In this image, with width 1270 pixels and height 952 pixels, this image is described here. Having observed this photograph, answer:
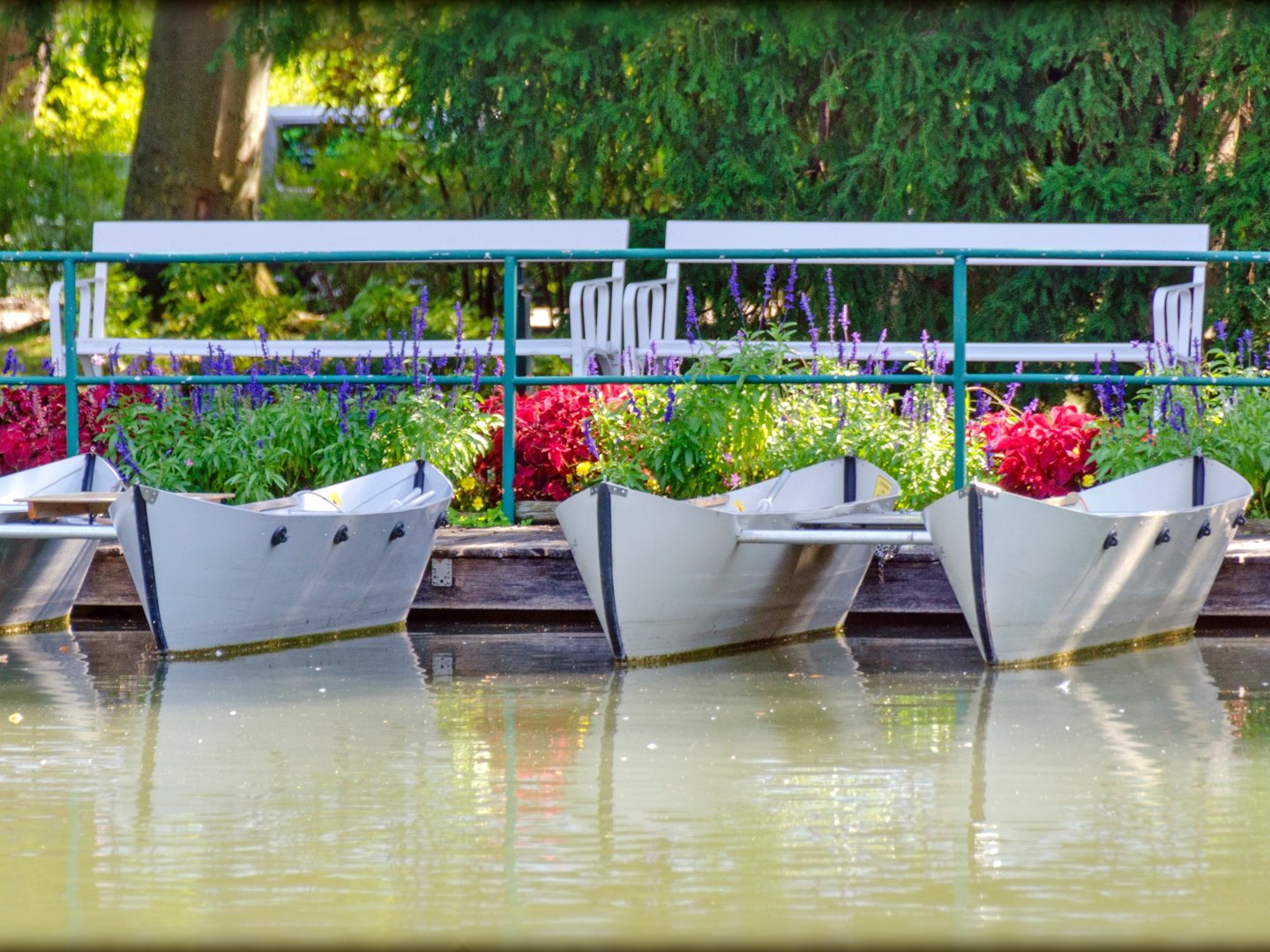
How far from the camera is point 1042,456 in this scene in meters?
8.68

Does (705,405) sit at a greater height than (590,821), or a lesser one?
greater

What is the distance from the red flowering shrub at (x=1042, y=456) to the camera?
8.64 meters

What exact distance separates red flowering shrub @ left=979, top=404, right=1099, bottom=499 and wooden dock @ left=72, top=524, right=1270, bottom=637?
0.84 metres

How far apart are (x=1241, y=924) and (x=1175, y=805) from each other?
3.51ft

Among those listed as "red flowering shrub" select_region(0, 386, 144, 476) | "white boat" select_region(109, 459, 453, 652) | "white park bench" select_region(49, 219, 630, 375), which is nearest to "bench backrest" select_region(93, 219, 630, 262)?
"white park bench" select_region(49, 219, 630, 375)

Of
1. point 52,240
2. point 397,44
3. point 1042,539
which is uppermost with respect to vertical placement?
point 397,44

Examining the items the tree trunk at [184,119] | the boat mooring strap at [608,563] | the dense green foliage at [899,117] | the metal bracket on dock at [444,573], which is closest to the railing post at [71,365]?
the metal bracket on dock at [444,573]

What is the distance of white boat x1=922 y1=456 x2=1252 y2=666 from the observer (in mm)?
6594

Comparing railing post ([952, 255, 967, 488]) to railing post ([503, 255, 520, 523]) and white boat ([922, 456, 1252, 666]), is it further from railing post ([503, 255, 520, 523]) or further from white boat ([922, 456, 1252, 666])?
railing post ([503, 255, 520, 523])

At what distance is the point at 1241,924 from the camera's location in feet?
12.4

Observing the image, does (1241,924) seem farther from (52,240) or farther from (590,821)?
(52,240)

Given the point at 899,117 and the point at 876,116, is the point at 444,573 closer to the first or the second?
the point at 899,117

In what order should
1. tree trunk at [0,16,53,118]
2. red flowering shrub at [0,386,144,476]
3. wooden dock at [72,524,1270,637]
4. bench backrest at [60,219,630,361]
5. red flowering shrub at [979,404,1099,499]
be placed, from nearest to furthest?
wooden dock at [72,524,1270,637] < red flowering shrub at [979,404,1099,499] < red flowering shrub at [0,386,144,476] < bench backrest at [60,219,630,361] < tree trunk at [0,16,53,118]

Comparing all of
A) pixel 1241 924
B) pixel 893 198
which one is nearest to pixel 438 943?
pixel 1241 924
